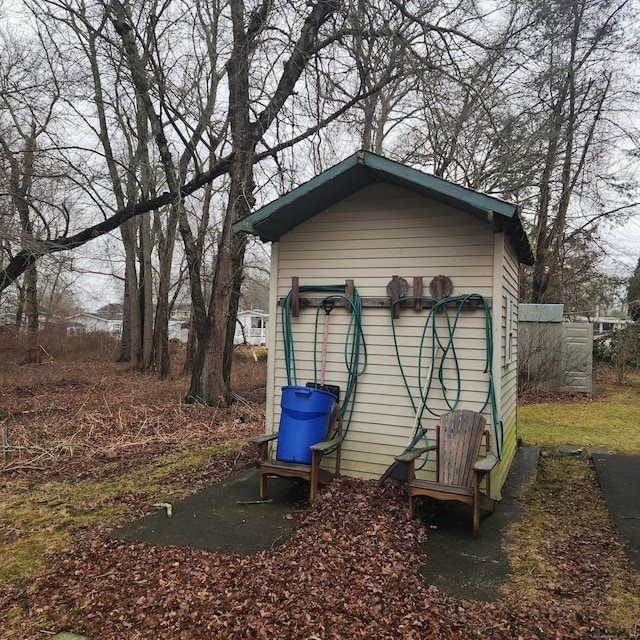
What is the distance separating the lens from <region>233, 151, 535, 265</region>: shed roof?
13.3ft

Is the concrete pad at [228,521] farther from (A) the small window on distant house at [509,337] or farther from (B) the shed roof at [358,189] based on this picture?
(B) the shed roof at [358,189]

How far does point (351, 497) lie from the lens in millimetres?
4039

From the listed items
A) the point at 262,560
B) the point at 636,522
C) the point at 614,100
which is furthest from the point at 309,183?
the point at 614,100

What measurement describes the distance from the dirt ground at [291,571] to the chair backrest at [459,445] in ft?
1.42

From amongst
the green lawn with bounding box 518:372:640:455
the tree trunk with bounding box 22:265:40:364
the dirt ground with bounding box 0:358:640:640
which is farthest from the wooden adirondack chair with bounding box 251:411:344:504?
the tree trunk with bounding box 22:265:40:364

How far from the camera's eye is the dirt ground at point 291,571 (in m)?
2.45

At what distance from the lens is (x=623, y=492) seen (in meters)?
4.72

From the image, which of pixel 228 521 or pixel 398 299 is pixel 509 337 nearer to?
pixel 398 299

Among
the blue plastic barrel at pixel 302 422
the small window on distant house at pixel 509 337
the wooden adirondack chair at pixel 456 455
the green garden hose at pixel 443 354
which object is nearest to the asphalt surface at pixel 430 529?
the wooden adirondack chair at pixel 456 455

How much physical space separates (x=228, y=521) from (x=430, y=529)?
1.55 m

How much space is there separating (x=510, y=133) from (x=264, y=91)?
15.4 feet

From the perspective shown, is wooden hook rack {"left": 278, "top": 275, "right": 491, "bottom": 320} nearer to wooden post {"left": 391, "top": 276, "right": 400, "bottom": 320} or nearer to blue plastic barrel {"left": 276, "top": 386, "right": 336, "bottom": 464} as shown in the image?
wooden post {"left": 391, "top": 276, "right": 400, "bottom": 320}

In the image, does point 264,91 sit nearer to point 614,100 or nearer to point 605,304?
point 614,100

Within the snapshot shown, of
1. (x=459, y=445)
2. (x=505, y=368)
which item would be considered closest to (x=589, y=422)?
(x=505, y=368)
